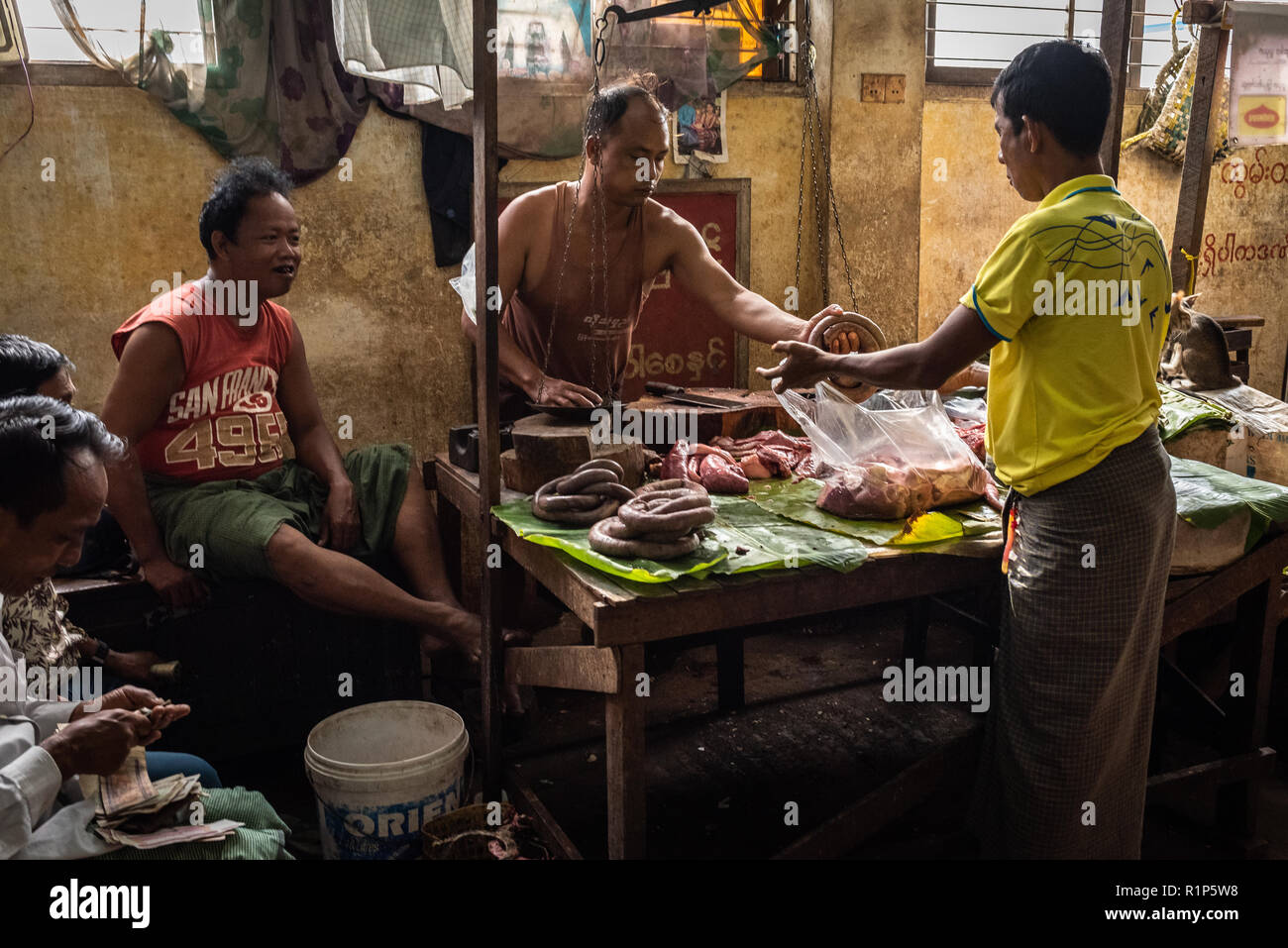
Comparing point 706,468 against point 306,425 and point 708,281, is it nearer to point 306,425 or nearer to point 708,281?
point 708,281

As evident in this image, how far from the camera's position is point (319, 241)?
5277 millimetres

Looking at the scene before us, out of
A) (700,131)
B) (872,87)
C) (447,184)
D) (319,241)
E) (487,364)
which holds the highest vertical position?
(872,87)

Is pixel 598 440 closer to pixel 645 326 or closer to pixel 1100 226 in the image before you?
pixel 1100 226

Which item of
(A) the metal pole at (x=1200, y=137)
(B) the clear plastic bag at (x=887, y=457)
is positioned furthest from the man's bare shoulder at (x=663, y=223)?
(A) the metal pole at (x=1200, y=137)

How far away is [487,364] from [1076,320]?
A: 164 cm

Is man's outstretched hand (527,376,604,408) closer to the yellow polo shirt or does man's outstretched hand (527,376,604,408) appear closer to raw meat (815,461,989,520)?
raw meat (815,461,989,520)

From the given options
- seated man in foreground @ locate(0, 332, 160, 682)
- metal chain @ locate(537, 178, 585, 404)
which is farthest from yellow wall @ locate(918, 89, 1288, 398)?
seated man in foreground @ locate(0, 332, 160, 682)

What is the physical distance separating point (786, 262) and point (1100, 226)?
3.75 m

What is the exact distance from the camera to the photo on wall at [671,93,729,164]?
5.78m

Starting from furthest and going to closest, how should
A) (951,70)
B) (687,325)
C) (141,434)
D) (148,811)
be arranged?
(951,70) → (687,325) → (141,434) → (148,811)

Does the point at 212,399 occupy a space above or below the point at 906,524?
above

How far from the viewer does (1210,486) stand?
331 centimetres

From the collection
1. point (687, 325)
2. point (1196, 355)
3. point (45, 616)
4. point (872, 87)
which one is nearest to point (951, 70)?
point (872, 87)

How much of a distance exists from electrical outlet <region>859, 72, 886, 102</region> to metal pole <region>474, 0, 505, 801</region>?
360 centimetres
